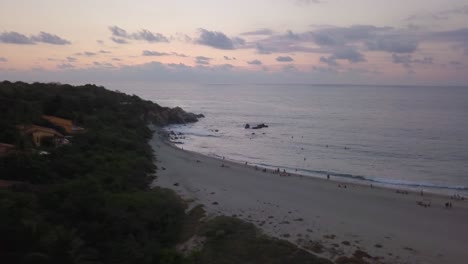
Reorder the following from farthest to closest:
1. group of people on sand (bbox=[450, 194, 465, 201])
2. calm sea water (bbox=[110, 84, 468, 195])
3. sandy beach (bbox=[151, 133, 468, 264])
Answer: calm sea water (bbox=[110, 84, 468, 195]), group of people on sand (bbox=[450, 194, 465, 201]), sandy beach (bbox=[151, 133, 468, 264])

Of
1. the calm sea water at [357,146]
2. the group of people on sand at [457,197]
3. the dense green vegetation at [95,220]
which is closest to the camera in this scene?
the dense green vegetation at [95,220]

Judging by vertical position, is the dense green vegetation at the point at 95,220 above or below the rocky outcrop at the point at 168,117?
below

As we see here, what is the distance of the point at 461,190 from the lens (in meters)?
33.4

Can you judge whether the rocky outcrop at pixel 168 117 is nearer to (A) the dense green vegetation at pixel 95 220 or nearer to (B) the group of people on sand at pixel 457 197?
(A) the dense green vegetation at pixel 95 220

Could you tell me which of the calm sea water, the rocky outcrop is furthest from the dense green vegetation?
the rocky outcrop

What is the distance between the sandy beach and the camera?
18578 mm

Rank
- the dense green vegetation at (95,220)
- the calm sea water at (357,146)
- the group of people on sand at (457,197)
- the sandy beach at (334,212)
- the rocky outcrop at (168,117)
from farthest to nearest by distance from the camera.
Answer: the rocky outcrop at (168,117) < the calm sea water at (357,146) < the group of people on sand at (457,197) < the sandy beach at (334,212) < the dense green vegetation at (95,220)

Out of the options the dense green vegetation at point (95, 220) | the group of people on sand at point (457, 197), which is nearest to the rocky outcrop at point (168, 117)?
the dense green vegetation at point (95, 220)

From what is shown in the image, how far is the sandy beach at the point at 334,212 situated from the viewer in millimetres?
18578

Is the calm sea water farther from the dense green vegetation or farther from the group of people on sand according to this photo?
the dense green vegetation

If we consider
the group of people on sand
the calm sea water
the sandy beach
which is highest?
the calm sea water

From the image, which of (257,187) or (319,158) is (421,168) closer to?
(319,158)

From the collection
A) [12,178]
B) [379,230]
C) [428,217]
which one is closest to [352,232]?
[379,230]

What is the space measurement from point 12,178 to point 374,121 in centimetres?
7403
